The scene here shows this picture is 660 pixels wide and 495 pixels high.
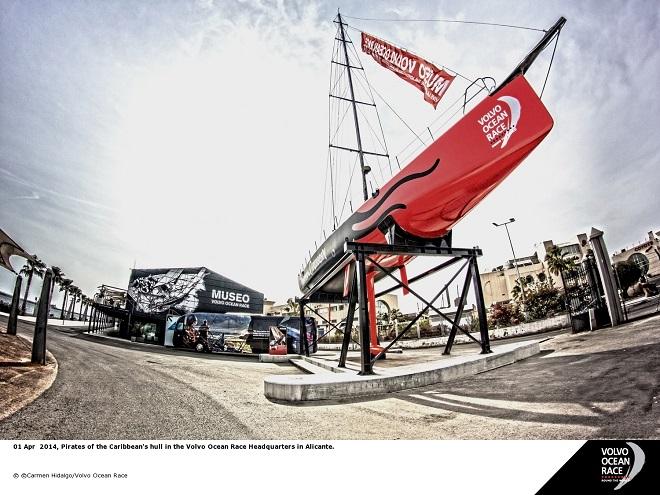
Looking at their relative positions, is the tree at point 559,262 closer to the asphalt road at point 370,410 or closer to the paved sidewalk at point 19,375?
the asphalt road at point 370,410

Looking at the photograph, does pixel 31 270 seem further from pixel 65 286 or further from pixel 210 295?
pixel 210 295

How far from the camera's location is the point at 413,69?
15.7 ft

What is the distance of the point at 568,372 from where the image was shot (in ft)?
9.71

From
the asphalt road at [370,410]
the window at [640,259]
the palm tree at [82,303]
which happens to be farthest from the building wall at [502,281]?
the palm tree at [82,303]

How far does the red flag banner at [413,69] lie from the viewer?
14.4ft

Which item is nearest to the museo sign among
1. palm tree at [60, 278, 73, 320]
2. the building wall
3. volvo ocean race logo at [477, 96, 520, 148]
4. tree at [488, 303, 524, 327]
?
palm tree at [60, 278, 73, 320]

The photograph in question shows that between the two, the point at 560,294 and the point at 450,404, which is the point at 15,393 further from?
the point at 560,294

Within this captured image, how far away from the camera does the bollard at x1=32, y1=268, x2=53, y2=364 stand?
2672 mm

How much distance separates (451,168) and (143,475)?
14.3ft

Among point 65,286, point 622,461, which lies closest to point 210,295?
point 65,286

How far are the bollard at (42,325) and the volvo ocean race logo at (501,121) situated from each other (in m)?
5.25

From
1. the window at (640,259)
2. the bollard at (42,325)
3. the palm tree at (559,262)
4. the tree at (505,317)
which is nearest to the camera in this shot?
the bollard at (42,325)

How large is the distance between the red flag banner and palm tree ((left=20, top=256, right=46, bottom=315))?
5.59 meters

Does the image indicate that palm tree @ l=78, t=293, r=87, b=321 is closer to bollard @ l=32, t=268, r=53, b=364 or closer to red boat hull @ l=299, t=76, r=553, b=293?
bollard @ l=32, t=268, r=53, b=364
